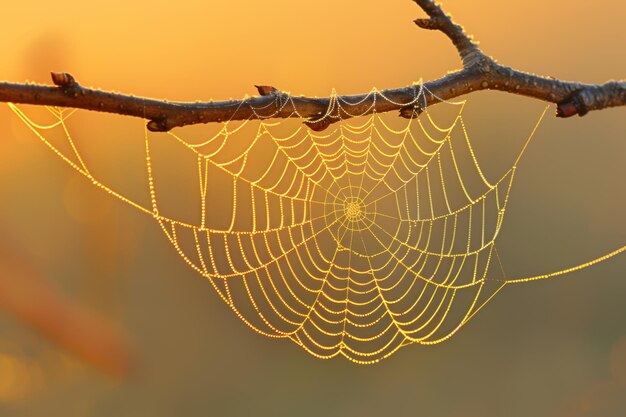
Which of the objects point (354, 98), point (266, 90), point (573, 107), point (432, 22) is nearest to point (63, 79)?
point (266, 90)

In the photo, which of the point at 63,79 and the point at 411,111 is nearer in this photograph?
the point at 63,79

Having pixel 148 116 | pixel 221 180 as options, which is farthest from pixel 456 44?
pixel 221 180

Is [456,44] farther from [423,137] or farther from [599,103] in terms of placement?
[423,137]

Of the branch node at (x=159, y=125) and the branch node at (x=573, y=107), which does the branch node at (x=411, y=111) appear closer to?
the branch node at (x=573, y=107)

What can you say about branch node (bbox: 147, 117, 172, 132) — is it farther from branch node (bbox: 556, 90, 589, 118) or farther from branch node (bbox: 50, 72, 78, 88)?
branch node (bbox: 556, 90, 589, 118)

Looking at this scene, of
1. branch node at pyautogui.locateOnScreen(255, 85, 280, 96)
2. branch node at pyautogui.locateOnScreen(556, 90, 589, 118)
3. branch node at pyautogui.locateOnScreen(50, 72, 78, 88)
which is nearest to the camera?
branch node at pyautogui.locateOnScreen(50, 72, 78, 88)

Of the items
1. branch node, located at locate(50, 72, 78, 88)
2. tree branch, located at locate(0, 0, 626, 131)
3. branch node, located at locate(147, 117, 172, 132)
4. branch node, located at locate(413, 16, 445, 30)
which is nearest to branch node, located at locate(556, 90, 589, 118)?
tree branch, located at locate(0, 0, 626, 131)

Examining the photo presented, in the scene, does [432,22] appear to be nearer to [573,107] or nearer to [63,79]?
[573,107]

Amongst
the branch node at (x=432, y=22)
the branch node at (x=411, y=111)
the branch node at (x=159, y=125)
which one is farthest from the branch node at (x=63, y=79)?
the branch node at (x=432, y=22)
